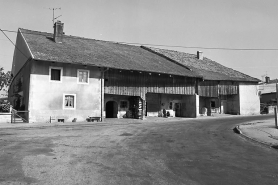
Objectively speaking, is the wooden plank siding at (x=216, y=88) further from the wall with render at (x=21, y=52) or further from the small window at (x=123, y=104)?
the wall with render at (x=21, y=52)

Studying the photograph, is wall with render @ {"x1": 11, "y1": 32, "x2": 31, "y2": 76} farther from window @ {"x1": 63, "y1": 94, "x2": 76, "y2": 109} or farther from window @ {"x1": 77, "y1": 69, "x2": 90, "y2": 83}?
window @ {"x1": 63, "y1": 94, "x2": 76, "y2": 109}

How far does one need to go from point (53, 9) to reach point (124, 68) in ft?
36.8

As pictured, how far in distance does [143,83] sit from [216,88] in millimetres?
12450

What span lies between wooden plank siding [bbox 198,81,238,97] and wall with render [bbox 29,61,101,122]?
14.6 metres

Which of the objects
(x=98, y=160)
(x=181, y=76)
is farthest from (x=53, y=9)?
(x=98, y=160)

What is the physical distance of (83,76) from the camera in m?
22.5

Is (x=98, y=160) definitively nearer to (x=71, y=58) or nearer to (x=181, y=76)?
(x=71, y=58)

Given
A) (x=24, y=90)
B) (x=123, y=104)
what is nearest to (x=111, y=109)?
(x=123, y=104)

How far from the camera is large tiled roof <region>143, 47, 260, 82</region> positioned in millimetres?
34041

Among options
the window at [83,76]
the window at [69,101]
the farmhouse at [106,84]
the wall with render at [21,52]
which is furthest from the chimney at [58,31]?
the window at [69,101]

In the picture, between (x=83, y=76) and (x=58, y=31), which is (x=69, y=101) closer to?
(x=83, y=76)

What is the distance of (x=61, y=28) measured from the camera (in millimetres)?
25375

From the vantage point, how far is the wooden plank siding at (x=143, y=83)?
24.2m

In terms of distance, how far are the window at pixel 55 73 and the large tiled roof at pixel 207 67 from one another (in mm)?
18252
